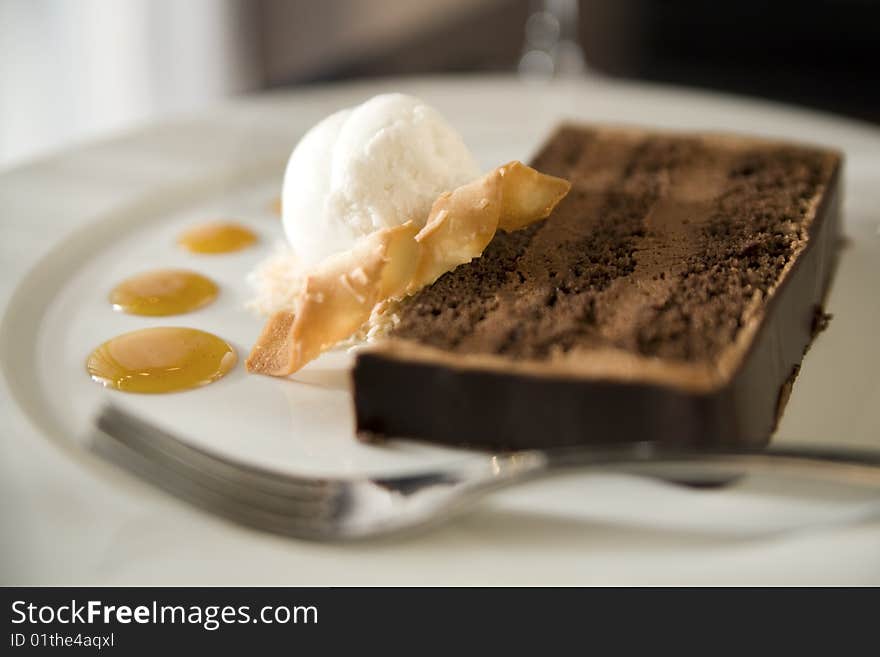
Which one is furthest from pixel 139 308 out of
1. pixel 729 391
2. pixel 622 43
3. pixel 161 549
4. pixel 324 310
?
pixel 622 43

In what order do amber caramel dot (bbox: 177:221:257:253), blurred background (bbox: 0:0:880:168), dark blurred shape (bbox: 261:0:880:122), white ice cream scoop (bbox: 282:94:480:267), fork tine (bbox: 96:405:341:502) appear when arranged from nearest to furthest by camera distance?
fork tine (bbox: 96:405:341:502) < white ice cream scoop (bbox: 282:94:480:267) < amber caramel dot (bbox: 177:221:257:253) < blurred background (bbox: 0:0:880:168) < dark blurred shape (bbox: 261:0:880:122)

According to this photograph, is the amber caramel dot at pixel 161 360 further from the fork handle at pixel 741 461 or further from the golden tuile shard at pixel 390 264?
the fork handle at pixel 741 461

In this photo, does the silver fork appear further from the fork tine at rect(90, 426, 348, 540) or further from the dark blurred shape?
the dark blurred shape

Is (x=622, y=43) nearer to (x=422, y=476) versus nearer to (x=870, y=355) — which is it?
(x=870, y=355)

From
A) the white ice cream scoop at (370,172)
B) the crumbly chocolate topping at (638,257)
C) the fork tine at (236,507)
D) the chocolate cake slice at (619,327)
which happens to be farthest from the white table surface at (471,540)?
the white ice cream scoop at (370,172)

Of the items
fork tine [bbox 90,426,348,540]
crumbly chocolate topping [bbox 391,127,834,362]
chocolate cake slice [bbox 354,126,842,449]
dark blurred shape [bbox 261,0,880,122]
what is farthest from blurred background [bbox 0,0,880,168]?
fork tine [bbox 90,426,348,540]

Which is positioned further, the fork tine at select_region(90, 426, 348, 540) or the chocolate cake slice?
the chocolate cake slice

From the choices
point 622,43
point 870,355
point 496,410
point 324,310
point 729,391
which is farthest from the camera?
point 622,43
